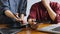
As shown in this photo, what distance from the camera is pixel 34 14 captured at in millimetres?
1432

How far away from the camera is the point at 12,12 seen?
4.09 feet

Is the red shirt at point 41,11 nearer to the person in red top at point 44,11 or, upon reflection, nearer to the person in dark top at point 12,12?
the person in red top at point 44,11

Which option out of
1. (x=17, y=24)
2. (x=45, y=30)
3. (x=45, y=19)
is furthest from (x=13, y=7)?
(x=45, y=30)

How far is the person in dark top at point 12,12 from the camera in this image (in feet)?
3.80

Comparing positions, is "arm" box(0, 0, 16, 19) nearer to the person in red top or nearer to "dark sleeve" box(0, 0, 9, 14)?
"dark sleeve" box(0, 0, 9, 14)

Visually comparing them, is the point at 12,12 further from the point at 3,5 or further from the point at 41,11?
the point at 41,11

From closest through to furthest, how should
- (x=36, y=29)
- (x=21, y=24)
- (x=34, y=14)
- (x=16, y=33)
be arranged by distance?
(x=16, y=33) → (x=36, y=29) → (x=21, y=24) → (x=34, y=14)

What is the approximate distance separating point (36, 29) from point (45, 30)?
8 centimetres

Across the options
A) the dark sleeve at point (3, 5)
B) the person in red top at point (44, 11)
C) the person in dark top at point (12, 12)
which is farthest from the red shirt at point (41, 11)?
the dark sleeve at point (3, 5)

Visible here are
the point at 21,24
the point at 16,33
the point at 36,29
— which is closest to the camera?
the point at 16,33

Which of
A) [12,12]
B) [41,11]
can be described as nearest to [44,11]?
[41,11]

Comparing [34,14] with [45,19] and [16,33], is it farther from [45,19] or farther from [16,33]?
[16,33]

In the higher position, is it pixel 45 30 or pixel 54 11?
pixel 54 11

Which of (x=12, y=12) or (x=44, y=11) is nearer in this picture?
(x=12, y=12)
